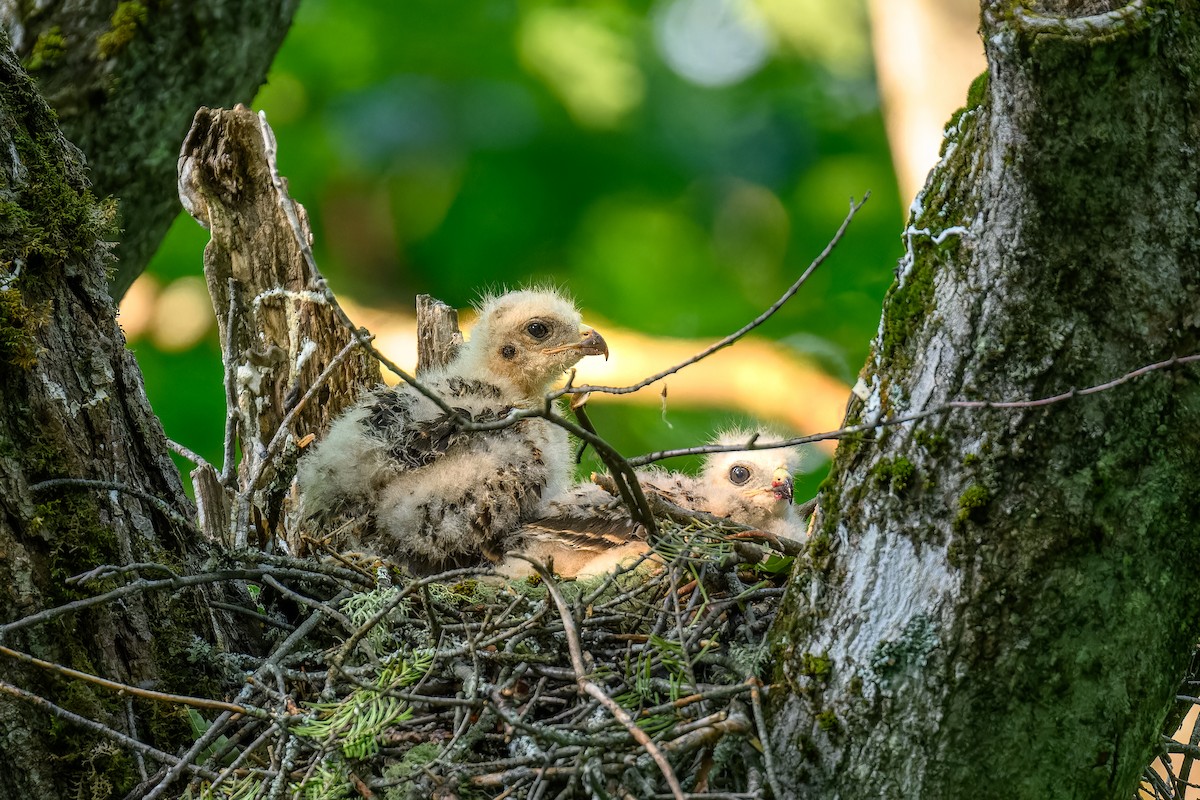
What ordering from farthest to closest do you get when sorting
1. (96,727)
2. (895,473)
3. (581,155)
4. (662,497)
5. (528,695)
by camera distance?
(581,155) → (662,497) → (528,695) → (96,727) → (895,473)

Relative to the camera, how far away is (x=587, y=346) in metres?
4.47

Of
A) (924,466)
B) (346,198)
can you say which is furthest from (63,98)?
(346,198)

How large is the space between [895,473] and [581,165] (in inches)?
323

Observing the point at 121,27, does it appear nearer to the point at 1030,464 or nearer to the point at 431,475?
the point at 431,475

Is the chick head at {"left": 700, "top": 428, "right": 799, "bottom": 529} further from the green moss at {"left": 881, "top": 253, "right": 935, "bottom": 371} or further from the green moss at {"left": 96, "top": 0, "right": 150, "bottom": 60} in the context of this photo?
the green moss at {"left": 96, "top": 0, "right": 150, "bottom": 60}

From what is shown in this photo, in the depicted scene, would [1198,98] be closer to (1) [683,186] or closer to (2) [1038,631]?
(2) [1038,631]

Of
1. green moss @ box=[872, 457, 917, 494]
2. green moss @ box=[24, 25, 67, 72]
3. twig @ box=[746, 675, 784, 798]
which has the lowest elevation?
twig @ box=[746, 675, 784, 798]

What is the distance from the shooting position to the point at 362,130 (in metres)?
9.88

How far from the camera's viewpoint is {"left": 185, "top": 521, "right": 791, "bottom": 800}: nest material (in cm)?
216

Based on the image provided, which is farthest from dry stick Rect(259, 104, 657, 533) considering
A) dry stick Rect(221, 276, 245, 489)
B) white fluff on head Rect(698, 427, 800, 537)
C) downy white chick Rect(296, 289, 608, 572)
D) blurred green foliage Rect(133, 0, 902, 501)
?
blurred green foliage Rect(133, 0, 902, 501)

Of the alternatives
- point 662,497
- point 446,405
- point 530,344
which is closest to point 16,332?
point 446,405

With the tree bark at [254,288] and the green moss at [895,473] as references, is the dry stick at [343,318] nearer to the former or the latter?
the green moss at [895,473]

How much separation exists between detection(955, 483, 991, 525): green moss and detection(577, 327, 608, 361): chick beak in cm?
263

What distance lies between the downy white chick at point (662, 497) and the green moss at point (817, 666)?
3.54 feet
